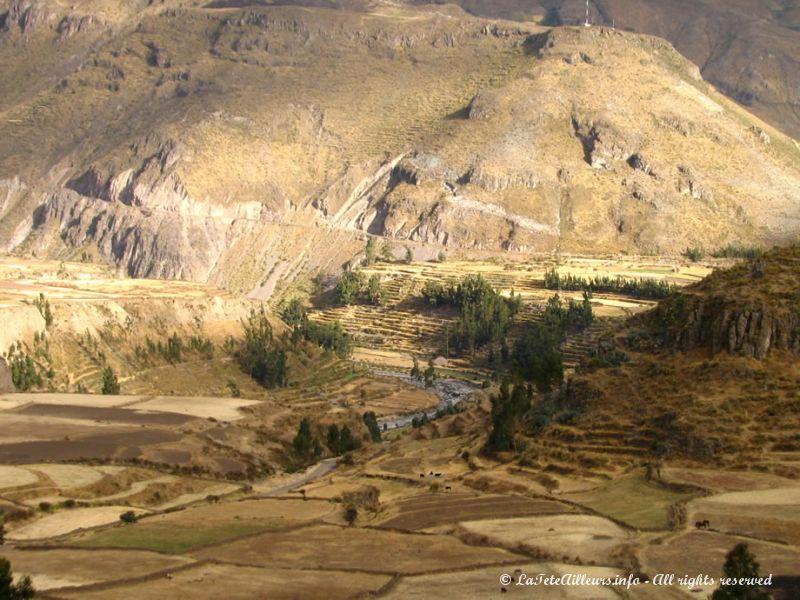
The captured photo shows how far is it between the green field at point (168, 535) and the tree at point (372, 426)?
4919 centimetres

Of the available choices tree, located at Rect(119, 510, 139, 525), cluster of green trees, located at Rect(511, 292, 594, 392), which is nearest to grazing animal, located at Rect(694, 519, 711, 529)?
tree, located at Rect(119, 510, 139, 525)

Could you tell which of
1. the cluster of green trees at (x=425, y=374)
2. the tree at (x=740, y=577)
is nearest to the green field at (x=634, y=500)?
the tree at (x=740, y=577)

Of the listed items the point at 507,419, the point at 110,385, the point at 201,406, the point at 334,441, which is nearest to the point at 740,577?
the point at 507,419

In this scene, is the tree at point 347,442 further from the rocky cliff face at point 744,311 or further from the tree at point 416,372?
the tree at point 416,372

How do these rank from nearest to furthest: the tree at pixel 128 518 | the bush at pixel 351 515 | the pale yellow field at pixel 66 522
A: the bush at pixel 351 515 → the pale yellow field at pixel 66 522 → the tree at pixel 128 518

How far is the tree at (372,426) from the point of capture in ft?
392

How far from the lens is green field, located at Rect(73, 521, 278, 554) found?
63.7 meters

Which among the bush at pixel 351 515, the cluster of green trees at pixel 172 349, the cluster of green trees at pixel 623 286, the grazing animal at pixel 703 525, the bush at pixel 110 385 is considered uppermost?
the cluster of green trees at pixel 623 286

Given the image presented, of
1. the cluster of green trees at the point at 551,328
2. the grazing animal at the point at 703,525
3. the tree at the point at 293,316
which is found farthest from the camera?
the tree at the point at 293,316

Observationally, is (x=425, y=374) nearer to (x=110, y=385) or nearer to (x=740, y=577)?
(x=110, y=385)

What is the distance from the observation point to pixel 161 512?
7794 cm

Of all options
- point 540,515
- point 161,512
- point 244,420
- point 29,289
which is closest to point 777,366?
point 540,515

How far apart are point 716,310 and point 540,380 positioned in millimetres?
26212

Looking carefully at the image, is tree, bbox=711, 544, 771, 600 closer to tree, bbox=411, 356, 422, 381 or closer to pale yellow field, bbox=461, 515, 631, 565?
pale yellow field, bbox=461, 515, 631, 565
